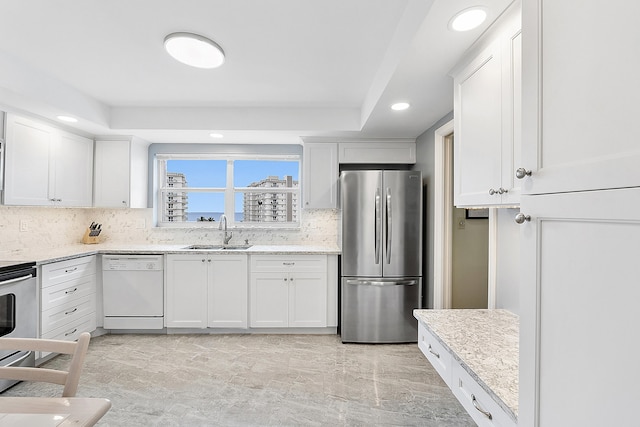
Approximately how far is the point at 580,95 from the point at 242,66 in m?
2.31

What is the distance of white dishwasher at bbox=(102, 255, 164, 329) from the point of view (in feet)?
11.4

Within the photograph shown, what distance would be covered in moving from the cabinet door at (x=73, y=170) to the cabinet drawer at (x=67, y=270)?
0.67 meters

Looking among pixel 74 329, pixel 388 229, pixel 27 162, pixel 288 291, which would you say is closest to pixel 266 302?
pixel 288 291

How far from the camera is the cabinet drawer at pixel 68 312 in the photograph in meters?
2.80

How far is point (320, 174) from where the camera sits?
3.75 meters

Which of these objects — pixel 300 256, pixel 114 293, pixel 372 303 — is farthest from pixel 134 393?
pixel 372 303

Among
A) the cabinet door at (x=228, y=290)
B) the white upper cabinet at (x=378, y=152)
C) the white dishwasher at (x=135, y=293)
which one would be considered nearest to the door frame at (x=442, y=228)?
the white upper cabinet at (x=378, y=152)

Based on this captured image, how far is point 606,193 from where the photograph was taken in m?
0.57

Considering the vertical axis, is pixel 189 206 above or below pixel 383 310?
above

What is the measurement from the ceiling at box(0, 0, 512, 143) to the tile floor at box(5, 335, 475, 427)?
221 cm

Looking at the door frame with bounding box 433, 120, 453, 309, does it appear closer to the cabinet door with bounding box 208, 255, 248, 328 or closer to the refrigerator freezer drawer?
the refrigerator freezer drawer

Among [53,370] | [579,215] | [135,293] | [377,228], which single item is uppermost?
[579,215]

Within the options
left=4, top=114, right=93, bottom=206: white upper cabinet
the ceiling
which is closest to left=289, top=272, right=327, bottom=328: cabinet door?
the ceiling

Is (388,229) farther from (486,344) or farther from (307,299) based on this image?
(486,344)
